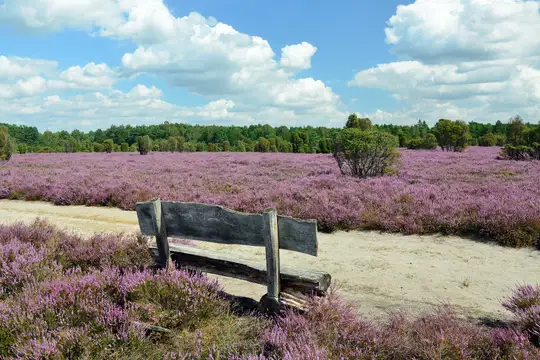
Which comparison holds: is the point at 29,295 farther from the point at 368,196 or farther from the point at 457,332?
the point at 368,196

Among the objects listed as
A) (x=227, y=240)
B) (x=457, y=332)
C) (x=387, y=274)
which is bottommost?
(x=387, y=274)

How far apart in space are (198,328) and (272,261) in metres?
1.14

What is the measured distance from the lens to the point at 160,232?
5.62 m

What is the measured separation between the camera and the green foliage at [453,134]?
4500 cm

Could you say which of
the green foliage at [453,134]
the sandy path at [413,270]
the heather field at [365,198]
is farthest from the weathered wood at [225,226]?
the green foliage at [453,134]

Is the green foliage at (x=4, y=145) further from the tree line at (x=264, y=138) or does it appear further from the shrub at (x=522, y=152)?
the shrub at (x=522, y=152)

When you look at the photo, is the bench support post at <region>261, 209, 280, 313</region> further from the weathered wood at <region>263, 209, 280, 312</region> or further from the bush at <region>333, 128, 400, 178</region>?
the bush at <region>333, 128, 400, 178</region>

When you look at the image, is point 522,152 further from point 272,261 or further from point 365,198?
point 272,261

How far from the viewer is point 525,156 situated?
27469 mm

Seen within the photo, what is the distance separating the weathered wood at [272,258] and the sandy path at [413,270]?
1194 mm

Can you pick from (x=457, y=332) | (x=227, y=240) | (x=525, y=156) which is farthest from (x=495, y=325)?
(x=525, y=156)

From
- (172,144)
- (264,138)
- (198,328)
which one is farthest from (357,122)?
(198,328)

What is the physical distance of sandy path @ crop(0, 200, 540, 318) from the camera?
5.73m

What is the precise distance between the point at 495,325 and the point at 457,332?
138 cm
